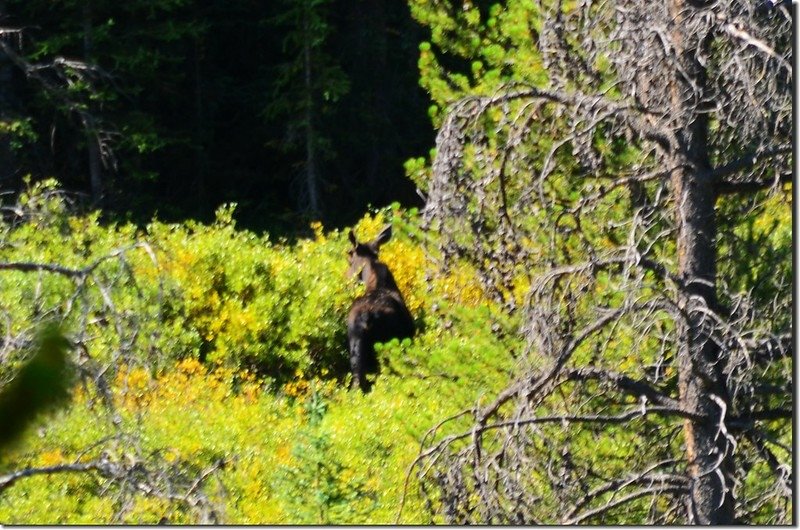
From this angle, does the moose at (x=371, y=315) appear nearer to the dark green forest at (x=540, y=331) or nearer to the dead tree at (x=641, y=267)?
the dark green forest at (x=540, y=331)

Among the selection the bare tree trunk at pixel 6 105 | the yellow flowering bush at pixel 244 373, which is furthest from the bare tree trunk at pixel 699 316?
the bare tree trunk at pixel 6 105

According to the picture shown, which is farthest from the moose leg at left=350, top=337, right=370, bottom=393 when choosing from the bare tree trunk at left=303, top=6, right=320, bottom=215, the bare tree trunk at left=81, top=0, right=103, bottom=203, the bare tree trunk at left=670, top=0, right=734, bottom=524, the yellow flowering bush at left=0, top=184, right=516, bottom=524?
the bare tree trunk at left=303, top=6, right=320, bottom=215

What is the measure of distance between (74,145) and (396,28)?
22.2 feet

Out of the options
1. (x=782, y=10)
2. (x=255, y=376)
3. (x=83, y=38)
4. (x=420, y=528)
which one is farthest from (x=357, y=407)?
(x=83, y=38)

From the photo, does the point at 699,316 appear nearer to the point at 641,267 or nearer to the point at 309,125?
the point at 641,267

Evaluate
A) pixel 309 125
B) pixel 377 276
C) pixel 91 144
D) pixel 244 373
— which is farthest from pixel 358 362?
pixel 309 125

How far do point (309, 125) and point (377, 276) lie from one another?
27.5ft

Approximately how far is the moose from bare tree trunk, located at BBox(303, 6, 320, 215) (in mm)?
8077

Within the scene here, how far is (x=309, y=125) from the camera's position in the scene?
21062mm

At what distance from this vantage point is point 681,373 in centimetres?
596

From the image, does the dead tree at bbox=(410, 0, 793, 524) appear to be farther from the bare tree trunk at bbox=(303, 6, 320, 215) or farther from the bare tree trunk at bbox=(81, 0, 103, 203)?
the bare tree trunk at bbox=(303, 6, 320, 215)

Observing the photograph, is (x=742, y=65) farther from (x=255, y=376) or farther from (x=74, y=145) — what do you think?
(x=74, y=145)

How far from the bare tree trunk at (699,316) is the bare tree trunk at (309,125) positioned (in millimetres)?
15261

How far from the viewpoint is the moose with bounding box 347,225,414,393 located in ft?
41.7
